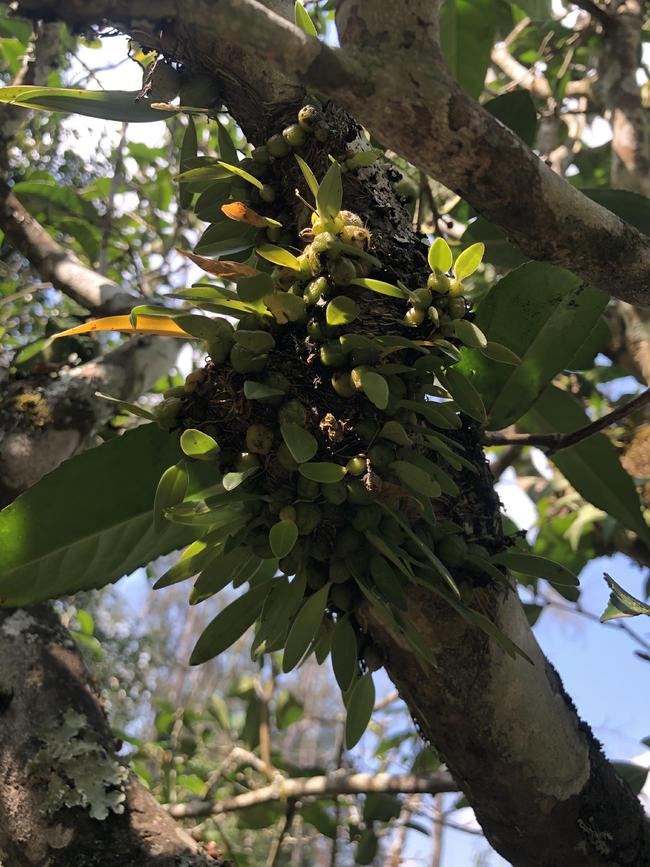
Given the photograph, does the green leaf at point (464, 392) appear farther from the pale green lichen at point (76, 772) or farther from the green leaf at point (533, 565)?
the pale green lichen at point (76, 772)

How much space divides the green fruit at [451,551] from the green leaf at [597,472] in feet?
1.21

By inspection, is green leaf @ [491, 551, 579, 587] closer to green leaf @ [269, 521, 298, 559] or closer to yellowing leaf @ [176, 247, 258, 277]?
green leaf @ [269, 521, 298, 559]

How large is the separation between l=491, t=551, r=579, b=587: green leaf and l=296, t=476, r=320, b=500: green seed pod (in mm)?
209

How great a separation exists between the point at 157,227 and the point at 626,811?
1.99 metres

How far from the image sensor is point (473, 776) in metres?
0.83

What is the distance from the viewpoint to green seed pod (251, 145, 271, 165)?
78 cm

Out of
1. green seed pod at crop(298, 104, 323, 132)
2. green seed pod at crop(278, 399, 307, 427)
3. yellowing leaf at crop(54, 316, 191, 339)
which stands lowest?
green seed pod at crop(278, 399, 307, 427)

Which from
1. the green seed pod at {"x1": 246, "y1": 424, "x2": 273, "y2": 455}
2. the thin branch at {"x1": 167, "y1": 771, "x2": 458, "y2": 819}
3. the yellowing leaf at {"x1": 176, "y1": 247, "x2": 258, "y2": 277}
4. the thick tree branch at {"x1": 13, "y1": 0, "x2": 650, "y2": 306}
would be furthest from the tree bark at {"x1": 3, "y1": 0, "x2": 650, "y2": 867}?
the thin branch at {"x1": 167, "y1": 771, "x2": 458, "y2": 819}

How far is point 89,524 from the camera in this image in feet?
2.73

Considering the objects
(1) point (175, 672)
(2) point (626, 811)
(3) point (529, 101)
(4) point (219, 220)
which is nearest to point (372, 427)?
(4) point (219, 220)

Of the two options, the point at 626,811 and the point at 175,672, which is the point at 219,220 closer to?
the point at 626,811

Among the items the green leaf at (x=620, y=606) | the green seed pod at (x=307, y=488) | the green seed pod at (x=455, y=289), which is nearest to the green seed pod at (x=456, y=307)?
the green seed pod at (x=455, y=289)

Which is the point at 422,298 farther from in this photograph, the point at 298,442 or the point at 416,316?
the point at 298,442

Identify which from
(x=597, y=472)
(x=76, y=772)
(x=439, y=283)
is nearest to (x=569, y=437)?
(x=597, y=472)
